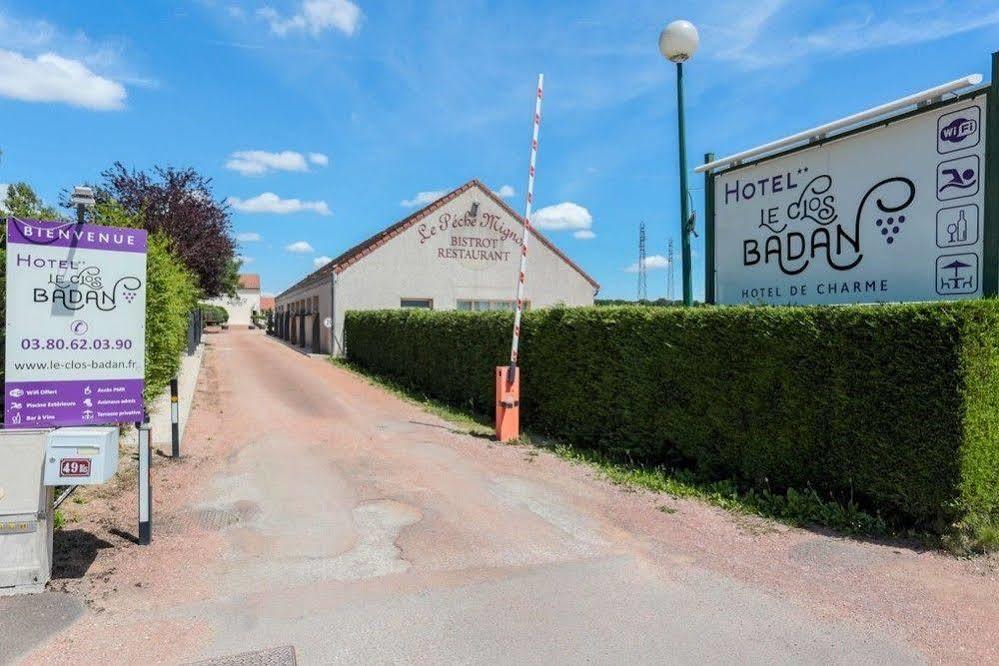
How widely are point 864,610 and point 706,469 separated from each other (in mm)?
2960

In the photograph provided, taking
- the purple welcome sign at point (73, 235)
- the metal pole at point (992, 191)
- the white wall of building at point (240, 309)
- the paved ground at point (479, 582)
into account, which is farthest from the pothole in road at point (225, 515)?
the white wall of building at point (240, 309)

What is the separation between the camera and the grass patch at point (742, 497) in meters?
5.41

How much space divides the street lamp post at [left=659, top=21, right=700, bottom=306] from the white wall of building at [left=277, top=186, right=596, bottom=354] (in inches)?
765

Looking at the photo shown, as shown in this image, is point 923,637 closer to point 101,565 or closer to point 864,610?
point 864,610

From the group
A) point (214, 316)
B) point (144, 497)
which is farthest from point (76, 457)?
point (214, 316)

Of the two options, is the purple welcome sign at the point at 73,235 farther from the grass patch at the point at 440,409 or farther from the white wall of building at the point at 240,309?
the white wall of building at the point at 240,309

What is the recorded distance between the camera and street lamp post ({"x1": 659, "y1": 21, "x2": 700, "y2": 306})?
7.62m

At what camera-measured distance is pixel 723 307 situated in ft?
22.2

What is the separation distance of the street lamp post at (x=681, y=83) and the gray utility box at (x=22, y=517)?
262 inches

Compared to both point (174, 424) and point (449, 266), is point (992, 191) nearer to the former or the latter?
point (174, 424)

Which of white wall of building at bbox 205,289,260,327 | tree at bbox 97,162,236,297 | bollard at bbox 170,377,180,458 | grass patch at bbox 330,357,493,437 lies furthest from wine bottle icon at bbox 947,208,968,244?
white wall of building at bbox 205,289,260,327

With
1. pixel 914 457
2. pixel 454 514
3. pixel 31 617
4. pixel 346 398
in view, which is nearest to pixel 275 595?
pixel 31 617

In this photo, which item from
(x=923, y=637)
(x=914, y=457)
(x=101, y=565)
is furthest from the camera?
(x=914, y=457)

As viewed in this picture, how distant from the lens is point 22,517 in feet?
13.7
